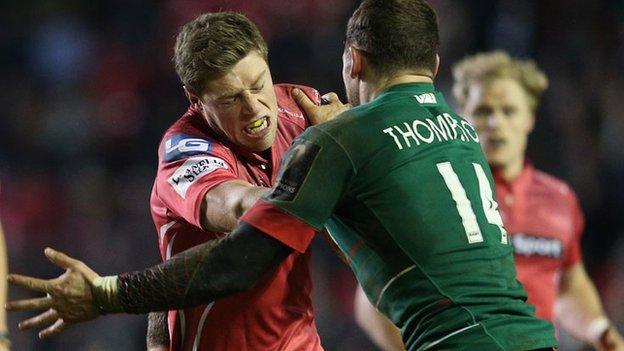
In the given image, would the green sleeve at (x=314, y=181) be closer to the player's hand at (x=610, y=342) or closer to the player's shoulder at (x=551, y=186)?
the player's hand at (x=610, y=342)

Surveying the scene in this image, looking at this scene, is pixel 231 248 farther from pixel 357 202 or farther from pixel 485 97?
pixel 485 97

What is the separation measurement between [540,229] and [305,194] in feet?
12.4

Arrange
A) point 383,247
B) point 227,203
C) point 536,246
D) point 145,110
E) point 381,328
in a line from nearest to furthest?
point 383,247
point 227,203
point 381,328
point 536,246
point 145,110

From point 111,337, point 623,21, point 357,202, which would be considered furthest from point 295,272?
point 623,21

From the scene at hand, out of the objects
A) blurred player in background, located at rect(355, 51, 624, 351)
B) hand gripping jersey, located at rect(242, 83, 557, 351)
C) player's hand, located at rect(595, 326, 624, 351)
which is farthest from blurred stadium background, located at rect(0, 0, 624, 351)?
hand gripping jersey, located at rect(242, 83, 557, 351)

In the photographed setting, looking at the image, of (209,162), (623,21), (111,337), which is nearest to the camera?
(209,162)

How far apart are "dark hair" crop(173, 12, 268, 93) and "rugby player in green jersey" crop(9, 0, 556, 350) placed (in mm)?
793

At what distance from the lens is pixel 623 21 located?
10.8 meters

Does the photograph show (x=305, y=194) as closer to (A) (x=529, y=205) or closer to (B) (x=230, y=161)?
(B) (x=230, y=161)

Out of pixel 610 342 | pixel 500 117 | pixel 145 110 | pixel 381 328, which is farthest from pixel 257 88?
pixel 145 110

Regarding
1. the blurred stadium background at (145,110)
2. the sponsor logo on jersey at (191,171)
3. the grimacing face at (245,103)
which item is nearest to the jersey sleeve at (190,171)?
the sponsor logo on jersey at (191,171)

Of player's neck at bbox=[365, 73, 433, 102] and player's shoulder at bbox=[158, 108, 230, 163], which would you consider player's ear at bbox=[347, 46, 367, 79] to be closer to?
player's neck at bbox=[365, 73, 433, 102]

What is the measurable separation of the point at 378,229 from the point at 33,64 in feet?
26.2

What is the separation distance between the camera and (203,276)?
363 cm
